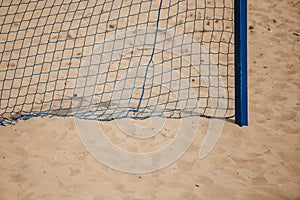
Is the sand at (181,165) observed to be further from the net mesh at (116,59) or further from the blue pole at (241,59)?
the net mesh at (116,59)

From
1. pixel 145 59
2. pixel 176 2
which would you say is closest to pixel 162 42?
pixel 145 59

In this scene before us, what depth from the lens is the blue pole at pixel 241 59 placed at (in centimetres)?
343

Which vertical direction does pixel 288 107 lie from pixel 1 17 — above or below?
above

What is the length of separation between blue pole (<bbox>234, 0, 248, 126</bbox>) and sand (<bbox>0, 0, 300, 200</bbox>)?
15 centimetres

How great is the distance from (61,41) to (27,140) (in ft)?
5.79

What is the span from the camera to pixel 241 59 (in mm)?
3504

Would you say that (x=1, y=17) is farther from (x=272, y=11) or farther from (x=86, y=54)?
(x=272, y=11)

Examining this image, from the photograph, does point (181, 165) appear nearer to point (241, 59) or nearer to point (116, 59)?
point (241, 59)

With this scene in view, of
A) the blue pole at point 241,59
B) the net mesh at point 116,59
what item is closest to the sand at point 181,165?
the blue pole at point 241,59

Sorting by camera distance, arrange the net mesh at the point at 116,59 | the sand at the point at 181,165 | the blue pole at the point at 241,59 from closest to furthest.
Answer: the sand at the point at 181,165 < the blue pole at the point at 241,59 < the net mesh at the point at 116,59

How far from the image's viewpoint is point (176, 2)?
17.5 feet

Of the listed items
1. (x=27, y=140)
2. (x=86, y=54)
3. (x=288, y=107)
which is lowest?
(x=27, y=140)

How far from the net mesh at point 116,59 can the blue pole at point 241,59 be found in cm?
22

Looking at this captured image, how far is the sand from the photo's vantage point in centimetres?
292
